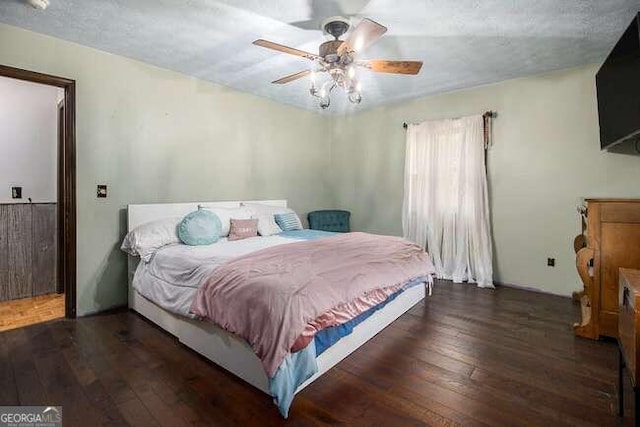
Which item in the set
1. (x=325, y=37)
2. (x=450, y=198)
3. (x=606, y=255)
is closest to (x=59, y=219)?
(x=325, y=37)

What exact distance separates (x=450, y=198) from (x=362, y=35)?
2652mm

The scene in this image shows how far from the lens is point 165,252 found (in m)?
2.55

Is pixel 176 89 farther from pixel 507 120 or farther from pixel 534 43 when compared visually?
pixel 507 120

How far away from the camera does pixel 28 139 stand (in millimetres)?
3385

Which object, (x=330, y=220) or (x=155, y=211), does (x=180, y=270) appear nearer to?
(x=155, y=211)

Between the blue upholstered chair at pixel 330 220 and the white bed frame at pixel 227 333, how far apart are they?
77.3 inches

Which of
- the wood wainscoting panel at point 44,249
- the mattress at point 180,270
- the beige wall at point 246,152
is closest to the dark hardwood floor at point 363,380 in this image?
the mattress at point 180,270

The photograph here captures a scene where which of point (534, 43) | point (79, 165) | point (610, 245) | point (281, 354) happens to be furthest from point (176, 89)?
point (610, 245)

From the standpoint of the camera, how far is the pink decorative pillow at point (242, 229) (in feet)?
10.6

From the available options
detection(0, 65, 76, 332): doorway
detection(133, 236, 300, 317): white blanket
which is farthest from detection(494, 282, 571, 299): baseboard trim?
detection(0, 65, 76, 332): doorway

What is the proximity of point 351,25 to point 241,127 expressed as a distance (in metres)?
2.16

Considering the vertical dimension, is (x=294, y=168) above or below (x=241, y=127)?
below

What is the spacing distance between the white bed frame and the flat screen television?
2.16 metres

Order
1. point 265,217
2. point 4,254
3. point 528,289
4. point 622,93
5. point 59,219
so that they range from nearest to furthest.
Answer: point 622,93 < point 4,254 < point 59,219 < point 528,289 < point 265,217
